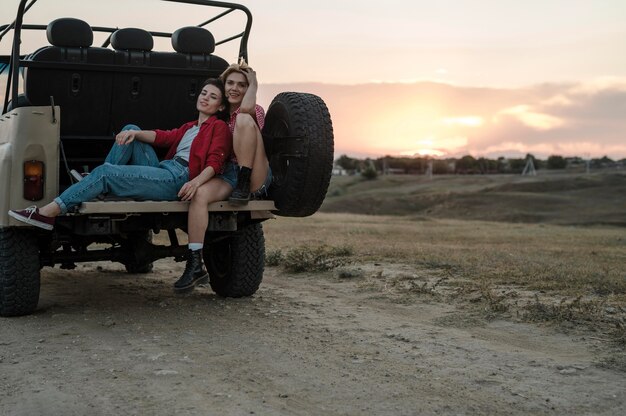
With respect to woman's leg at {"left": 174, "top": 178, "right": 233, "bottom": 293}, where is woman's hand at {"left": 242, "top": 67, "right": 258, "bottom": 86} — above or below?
above

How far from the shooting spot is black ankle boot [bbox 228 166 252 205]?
636cm

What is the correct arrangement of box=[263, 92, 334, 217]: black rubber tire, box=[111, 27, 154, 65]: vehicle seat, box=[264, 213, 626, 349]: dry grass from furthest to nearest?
box=[111, 27, 154, 65]: vehicle seat → box=[264, 213, 626, 349]: dry grass → box=[263, 92, 334, 217]: black rubber tire

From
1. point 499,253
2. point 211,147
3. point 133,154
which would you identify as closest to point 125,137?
point 133,154

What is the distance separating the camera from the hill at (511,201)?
29.4m

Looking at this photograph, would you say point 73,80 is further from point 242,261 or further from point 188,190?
point 242,261

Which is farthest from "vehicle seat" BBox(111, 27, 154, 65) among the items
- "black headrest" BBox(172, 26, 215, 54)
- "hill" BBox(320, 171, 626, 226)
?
"hill" BBox(320, 171, 626, 226)

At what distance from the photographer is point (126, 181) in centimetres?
616

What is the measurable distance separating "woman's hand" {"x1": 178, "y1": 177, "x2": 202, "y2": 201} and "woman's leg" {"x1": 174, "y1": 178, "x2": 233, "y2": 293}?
1.4 inches

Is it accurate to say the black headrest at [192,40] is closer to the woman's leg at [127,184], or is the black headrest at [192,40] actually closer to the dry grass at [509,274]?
the woman's leg at [127,184]

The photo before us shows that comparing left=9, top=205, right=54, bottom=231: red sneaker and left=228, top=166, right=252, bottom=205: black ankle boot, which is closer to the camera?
left=9, top=205, right=54, bottom=231: red sneaker

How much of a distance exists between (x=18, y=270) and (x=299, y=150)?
7.97ft

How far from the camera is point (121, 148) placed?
662 cm

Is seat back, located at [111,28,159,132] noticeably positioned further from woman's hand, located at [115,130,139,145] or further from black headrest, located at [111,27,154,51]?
woman's hand, located at [115,130,139,145]

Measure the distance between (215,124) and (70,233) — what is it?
1.53 m
